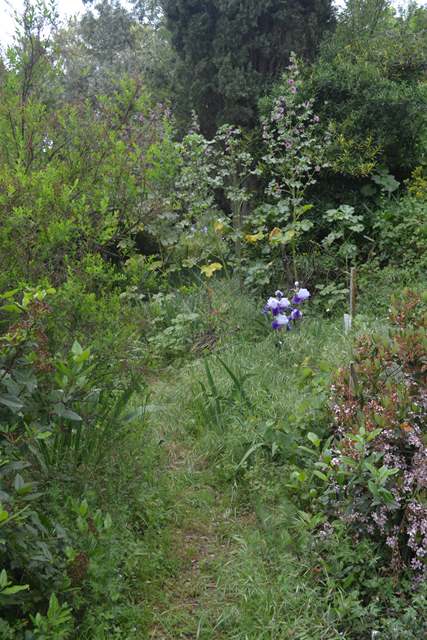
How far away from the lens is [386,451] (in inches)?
103

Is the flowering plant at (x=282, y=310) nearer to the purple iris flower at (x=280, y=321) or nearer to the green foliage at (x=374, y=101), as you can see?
the purple iris flower at (x=280, y=321)

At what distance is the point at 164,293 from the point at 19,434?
4.25m

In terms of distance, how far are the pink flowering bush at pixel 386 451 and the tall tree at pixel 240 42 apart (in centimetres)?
557

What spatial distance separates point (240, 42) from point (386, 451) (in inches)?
262

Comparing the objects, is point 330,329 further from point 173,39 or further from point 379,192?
point 173,39

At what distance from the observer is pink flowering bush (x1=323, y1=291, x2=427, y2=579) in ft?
7.87

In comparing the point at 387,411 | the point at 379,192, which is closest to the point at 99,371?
the point at 387,411

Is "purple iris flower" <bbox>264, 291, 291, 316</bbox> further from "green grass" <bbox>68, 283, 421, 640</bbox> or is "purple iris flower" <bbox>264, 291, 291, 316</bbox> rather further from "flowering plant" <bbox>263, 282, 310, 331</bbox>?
"green grass" <bbox>68, 283, 421, 640</bbox>

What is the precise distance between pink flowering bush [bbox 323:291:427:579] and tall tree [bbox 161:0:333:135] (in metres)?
5.57

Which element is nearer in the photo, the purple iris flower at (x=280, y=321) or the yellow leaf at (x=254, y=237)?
the purple iris flower at (x=280, y=321)

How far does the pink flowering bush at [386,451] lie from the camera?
2.40m

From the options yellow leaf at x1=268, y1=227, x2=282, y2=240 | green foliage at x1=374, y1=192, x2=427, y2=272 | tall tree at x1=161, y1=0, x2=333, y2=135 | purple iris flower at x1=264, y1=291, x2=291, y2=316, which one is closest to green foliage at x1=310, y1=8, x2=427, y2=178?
green foliage at x1=374, y1=192, x2=427, y2=272

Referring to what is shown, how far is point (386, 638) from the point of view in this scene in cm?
215

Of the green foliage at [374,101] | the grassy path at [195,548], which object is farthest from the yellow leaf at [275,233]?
the grassy path at [195,548]
